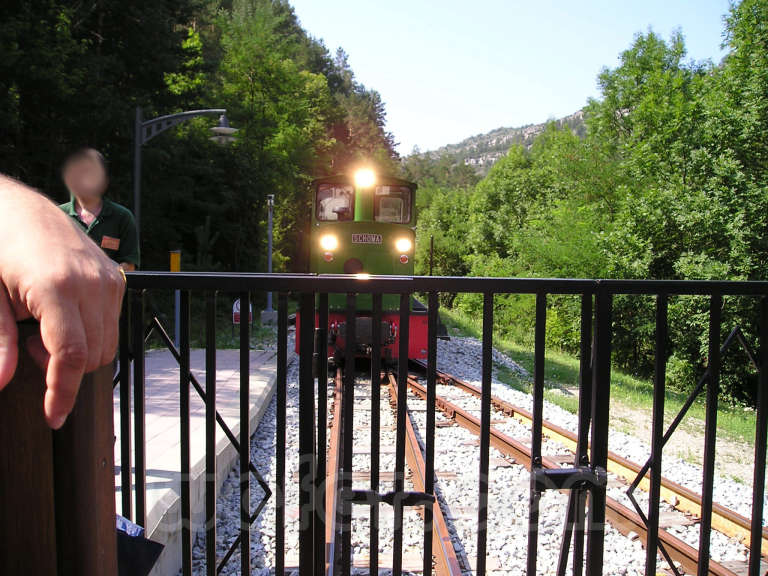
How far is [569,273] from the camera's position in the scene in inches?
757

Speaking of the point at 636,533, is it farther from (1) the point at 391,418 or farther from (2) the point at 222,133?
(2) the point at 222,133

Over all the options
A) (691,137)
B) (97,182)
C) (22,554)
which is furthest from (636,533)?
(691,137)

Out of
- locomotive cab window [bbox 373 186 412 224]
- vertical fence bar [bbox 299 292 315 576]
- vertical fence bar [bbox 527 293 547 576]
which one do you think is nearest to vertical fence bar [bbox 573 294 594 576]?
vertical fence bar [bbox 527 293 547 576]

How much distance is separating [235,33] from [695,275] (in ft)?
84.5

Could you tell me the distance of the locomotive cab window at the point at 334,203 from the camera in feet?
32.8

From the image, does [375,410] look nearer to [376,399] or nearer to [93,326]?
[376,399]

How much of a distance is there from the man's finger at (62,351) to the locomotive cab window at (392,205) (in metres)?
9.30

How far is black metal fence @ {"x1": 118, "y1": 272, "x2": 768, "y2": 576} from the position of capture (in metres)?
1.70

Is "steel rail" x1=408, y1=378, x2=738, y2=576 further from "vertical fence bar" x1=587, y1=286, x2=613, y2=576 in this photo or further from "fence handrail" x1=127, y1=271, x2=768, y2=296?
"fence handrail" x1=127, y1=271, x2=768, y2=296

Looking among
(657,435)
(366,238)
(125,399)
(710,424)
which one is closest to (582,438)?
(657,435)

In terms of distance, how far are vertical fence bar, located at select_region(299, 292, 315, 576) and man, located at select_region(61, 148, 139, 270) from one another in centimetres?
196

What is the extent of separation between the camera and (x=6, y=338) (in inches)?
30.5

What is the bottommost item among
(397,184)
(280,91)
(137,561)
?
(137,561)

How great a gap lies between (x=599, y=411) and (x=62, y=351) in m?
1.59
